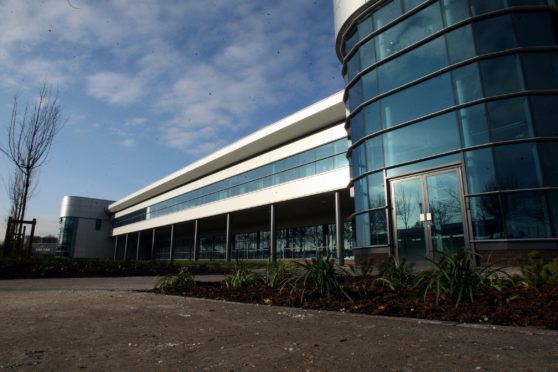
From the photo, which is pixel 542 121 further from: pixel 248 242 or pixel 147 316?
pixel 248 242

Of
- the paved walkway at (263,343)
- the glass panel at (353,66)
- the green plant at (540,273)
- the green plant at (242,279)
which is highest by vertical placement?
the glass panel at (353,66)

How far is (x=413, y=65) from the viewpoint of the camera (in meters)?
12.3

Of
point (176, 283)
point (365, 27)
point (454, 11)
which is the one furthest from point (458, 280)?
point (365, 27)

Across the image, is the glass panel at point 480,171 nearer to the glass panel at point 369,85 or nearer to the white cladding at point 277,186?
the glass panel at point 369,85

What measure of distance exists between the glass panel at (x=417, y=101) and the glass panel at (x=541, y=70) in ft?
6.52

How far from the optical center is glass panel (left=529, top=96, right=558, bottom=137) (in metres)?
9.50

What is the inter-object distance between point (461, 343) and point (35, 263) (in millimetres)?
15901

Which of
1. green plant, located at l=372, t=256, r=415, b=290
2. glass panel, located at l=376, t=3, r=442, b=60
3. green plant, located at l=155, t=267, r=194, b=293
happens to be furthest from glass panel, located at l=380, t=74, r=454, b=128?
green plant, located at l=155, t=267, r=194, b=293

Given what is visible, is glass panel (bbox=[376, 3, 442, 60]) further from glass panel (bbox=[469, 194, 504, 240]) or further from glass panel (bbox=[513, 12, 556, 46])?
glass panel (bbox=[469, 194, 504, 240])

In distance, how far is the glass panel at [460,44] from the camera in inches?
427

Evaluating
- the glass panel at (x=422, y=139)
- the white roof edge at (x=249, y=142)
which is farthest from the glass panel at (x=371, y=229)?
the white roof edge at (x=249, y=142)

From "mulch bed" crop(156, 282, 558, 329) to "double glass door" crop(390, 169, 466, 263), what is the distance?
566 cm

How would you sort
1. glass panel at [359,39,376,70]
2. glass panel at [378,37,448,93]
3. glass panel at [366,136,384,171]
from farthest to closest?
glass panel at [359,39,376,70] < glass panel at [366,136,384,171] < glass panel at [378,37,448,93]

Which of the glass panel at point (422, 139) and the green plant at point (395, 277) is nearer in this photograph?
the green plant at point (395, 277)
